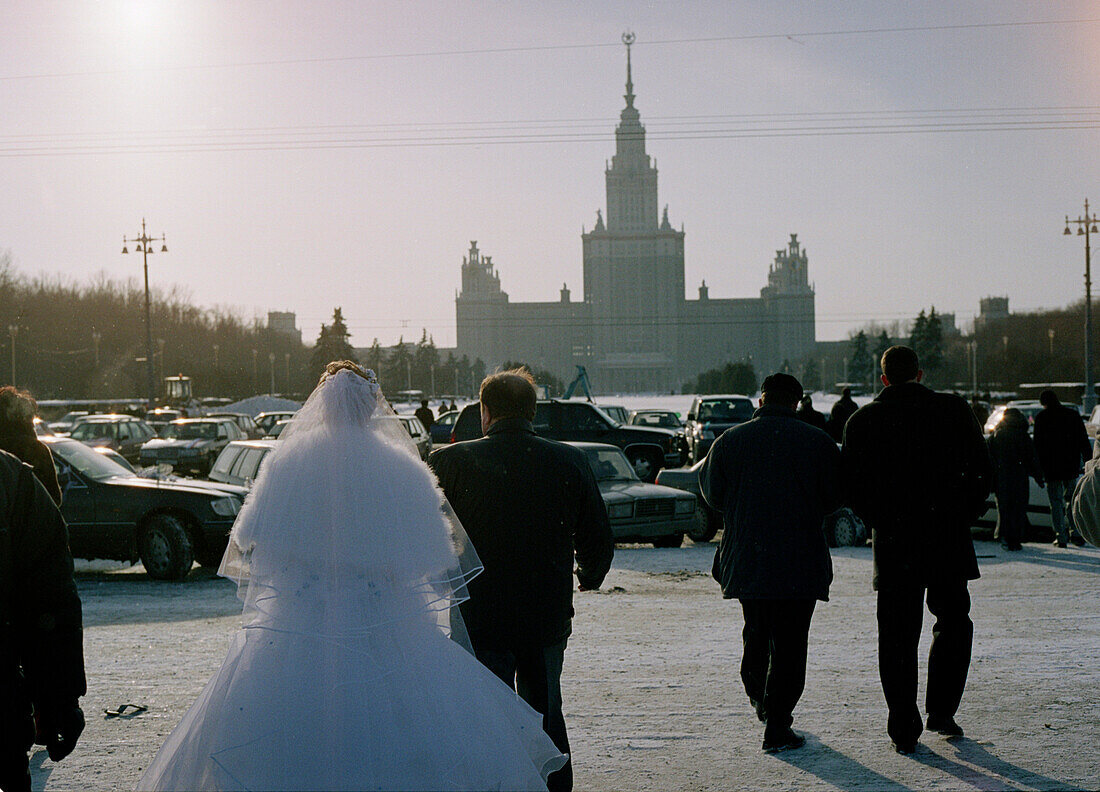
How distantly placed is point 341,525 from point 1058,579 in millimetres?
8668

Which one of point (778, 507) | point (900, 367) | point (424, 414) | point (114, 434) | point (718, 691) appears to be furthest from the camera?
point (114, 434)

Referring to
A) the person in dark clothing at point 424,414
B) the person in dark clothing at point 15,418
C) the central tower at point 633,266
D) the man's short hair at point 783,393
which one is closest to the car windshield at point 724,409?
the person in dark clothing at point 424,414

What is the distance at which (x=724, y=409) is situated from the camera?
26.3m

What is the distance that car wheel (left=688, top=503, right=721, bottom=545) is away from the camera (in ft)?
44.9

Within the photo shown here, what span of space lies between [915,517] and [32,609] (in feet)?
12.5

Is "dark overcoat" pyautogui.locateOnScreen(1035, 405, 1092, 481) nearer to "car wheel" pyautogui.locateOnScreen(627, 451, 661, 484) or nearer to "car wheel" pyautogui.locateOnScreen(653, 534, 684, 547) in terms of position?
"car wheel" pyautogui.locateOnScreen(653, 534, 684, 547)

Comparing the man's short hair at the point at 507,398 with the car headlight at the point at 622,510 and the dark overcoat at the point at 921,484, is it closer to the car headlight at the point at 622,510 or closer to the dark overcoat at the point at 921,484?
the dark overcoat at the point at 921,484

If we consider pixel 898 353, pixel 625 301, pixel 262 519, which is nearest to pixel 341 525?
pixel 262 519

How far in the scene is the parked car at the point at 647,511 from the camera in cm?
1311

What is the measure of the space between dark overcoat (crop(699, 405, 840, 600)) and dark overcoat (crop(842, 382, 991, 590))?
8.1 inches

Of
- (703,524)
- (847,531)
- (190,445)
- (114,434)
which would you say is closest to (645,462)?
(703,524)

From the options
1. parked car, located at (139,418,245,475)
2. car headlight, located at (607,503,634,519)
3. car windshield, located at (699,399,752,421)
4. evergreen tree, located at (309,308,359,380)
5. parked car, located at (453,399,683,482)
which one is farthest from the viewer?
evergreen tree, located at (309,308,359,380)

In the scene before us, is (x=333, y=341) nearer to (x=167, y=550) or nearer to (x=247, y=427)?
(x=247, y=427)

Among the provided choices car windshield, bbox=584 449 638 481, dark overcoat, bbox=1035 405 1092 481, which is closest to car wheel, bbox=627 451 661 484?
car windshield, bbox=584 449 638 481
